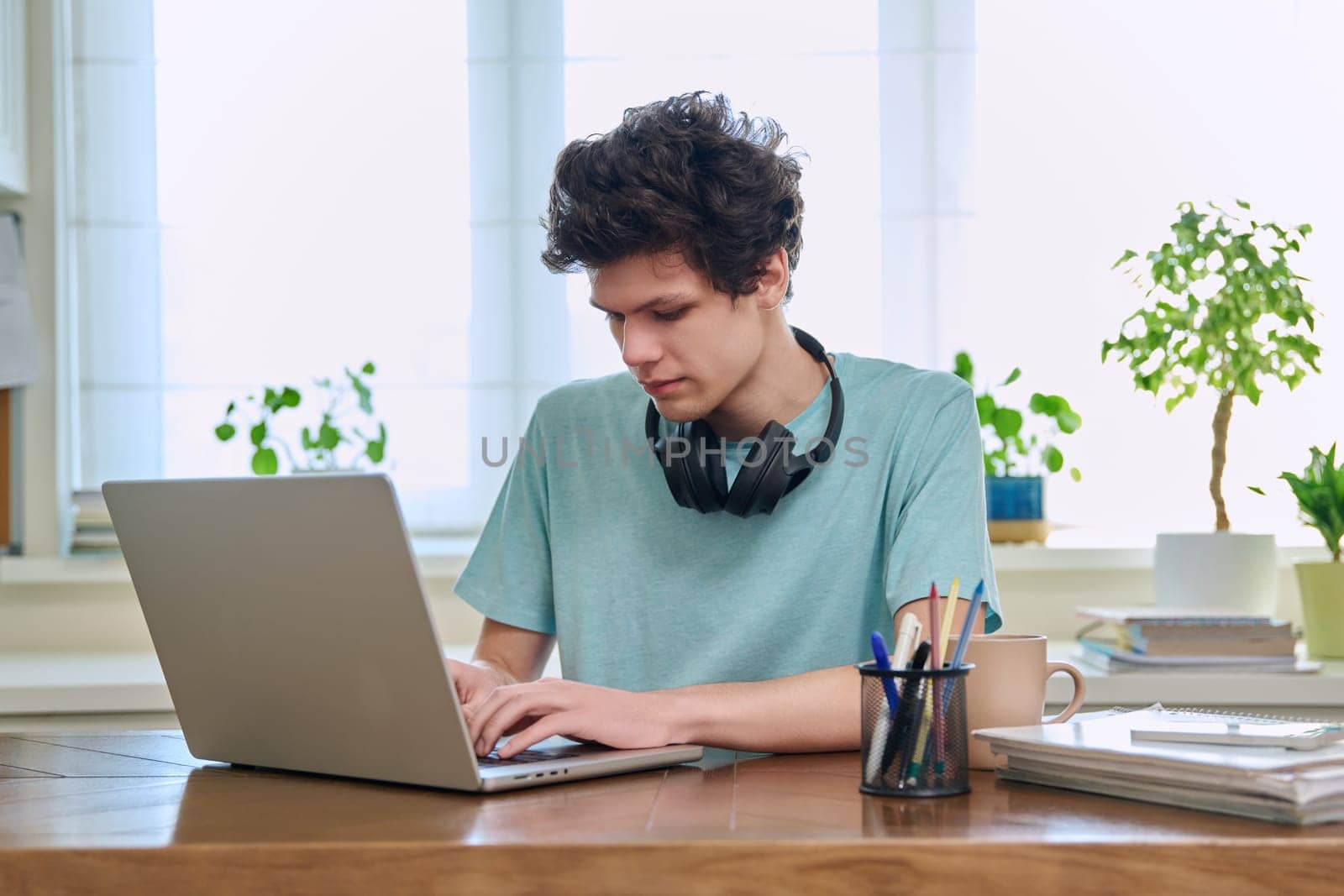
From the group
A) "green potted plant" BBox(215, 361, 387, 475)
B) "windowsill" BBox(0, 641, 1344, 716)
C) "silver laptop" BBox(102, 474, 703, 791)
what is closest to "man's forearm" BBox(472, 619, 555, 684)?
"silver laptop" BBox(102, 474, 703, 791)

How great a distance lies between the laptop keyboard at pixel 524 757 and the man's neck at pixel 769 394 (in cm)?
61

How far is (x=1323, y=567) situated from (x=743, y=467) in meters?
1.20

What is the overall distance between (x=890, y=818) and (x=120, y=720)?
61.5 inches

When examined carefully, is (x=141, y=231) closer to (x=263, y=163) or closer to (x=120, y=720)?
(x=263, y=163)

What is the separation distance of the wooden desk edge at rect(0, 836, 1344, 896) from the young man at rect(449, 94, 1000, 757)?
0.45 m

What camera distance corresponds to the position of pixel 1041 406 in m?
2.50

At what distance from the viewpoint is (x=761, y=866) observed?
771 millimetres

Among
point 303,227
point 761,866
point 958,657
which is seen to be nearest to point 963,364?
point 303,227

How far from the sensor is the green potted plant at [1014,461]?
8.21 feet

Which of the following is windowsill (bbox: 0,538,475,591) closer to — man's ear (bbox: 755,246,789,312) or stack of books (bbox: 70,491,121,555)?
stack of books (bbox: 70,491,121,555)

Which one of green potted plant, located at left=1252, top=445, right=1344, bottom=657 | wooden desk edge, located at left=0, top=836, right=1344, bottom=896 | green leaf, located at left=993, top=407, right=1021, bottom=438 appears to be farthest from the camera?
green leaf, located at left=993, top=407, right=1021, bottom=438

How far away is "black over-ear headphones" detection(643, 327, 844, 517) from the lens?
58.6 inches

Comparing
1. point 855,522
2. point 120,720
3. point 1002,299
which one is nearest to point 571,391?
point 855,522

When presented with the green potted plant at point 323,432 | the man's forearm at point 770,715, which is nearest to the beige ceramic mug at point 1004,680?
the man's forearm at point 770,715
